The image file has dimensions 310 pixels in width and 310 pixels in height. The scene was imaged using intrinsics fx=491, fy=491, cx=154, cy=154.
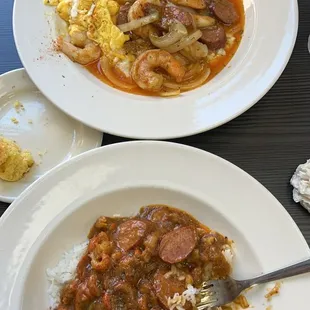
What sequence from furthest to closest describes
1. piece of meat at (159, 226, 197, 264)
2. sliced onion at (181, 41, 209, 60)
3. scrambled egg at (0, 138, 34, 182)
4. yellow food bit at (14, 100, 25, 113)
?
sliced onion at (181, 41, 209, 60) < yellow food bit at (14, 100, 25, 113) < scrambled egg at (0, 138, 34, 182) < piece of meat at (159, 226, 197, 264)

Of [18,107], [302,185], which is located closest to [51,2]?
[18,107]

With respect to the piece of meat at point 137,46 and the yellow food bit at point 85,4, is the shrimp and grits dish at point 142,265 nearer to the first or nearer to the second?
the piece of meat at point 137,46

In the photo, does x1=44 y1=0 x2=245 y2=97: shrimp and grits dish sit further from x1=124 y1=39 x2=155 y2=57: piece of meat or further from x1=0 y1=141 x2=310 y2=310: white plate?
x1=0 y1=141 x2=310 y2=310: white plate

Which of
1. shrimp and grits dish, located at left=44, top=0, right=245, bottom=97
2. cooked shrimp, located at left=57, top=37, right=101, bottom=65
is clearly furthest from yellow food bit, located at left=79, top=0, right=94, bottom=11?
cooked shrimp, located at left=57, top=37, right=101, bottom=65

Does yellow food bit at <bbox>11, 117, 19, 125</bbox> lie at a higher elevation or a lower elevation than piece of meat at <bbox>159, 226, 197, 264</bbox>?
higher

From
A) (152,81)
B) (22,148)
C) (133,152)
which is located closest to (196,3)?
(152,81)

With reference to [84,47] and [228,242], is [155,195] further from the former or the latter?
[84,47]

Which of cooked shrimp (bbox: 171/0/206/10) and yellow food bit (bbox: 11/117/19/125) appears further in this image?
cooked shrimp (bbox: 171/0/206/10)

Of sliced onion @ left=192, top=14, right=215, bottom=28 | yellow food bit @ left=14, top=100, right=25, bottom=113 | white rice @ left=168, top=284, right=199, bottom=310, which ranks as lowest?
white rice @ left=168, top=284, right=199, bottom=310
